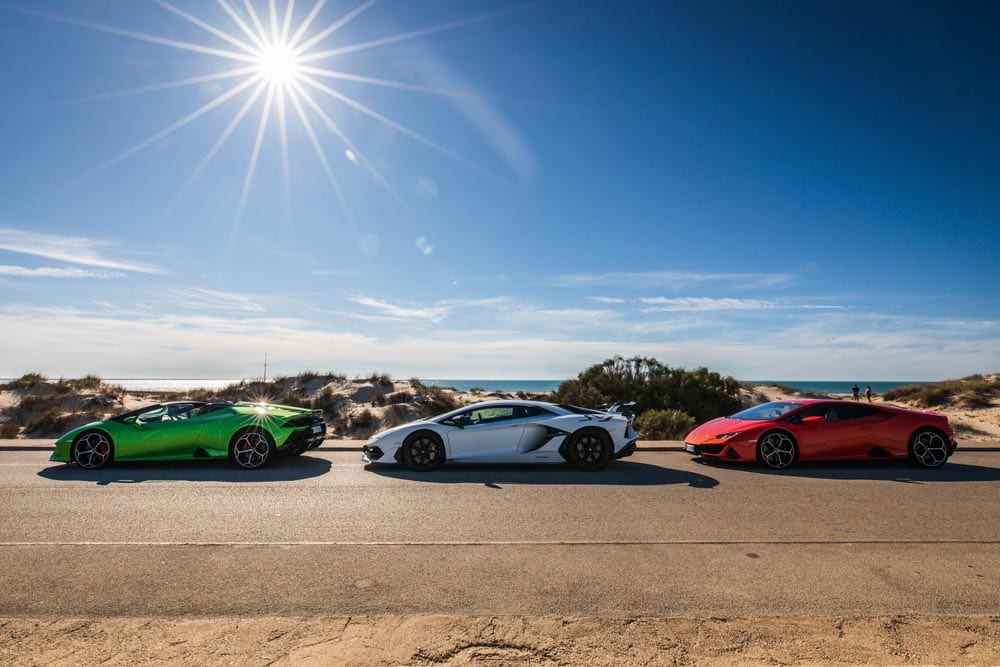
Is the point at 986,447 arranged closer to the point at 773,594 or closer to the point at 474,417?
the point at 474,417

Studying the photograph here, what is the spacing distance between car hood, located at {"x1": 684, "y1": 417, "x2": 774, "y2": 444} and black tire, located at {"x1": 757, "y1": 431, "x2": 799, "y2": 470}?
0.88 feet

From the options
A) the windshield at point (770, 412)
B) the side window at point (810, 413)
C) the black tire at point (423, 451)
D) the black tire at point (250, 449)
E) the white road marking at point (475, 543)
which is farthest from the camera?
the windshield at point (770, 412)

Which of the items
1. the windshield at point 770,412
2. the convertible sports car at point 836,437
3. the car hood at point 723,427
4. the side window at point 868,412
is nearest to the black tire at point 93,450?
the car hood at point 723,427

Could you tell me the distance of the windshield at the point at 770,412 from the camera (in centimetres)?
1102

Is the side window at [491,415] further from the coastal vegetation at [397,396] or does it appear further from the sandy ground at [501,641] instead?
the coastal vegetation at [397,396]

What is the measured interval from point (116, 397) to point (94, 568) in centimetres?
2561

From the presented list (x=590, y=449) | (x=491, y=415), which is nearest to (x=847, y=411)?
(x=590, y=449)

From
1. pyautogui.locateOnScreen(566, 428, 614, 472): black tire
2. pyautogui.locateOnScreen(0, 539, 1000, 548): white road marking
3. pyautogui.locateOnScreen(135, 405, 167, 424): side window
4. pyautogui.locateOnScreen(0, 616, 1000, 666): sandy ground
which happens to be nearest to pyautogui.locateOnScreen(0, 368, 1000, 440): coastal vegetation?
pyautogui.locateOnScreen(135, 405, 167, 424): side window

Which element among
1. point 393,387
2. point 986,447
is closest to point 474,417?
point 986,447

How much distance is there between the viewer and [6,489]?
853cm

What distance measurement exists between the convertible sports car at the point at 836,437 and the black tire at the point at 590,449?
2179mm

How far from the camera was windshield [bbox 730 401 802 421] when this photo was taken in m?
11.0

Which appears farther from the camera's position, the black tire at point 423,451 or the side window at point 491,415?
the side window at point 491,415

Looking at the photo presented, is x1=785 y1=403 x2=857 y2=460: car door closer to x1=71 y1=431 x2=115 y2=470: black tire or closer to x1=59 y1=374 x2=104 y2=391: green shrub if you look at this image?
x1=71 y1=431 x2=115 y2=470: black tire
